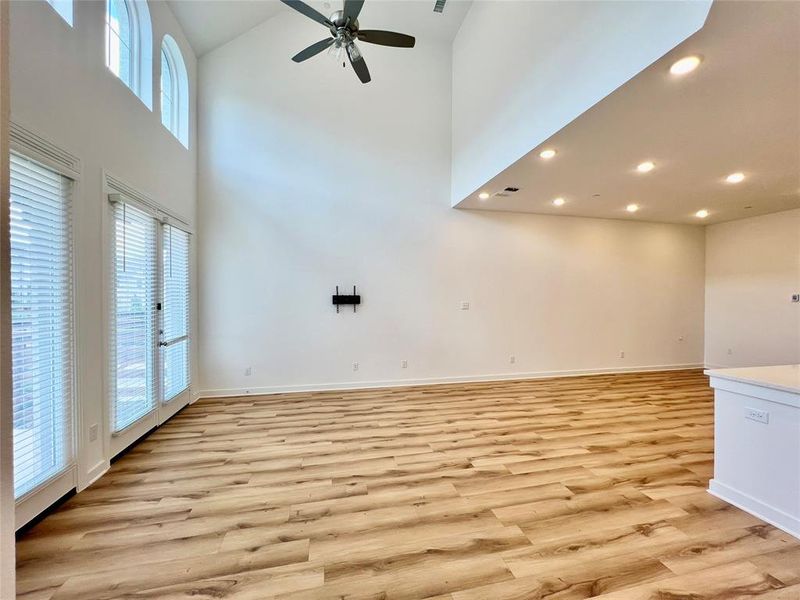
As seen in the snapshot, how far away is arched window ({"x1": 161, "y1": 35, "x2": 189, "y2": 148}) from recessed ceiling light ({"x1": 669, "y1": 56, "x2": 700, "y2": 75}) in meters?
4.79

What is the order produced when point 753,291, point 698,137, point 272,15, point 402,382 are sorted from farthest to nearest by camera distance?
point 753,291 < point 402,382 < point 272,15 < point 698,137

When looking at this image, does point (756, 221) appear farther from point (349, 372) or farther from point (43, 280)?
point (43, 280)

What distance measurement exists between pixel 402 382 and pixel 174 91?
4.98 metres

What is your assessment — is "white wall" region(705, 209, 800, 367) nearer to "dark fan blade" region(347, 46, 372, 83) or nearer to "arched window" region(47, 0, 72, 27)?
"dark fan blade" region(347, 46, 372, 83)

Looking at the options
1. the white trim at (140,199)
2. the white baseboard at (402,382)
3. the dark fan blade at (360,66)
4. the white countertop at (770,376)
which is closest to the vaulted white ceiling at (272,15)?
the dark fan blade at (360,66)

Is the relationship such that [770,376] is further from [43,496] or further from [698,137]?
[43,496]

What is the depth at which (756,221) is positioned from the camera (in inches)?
219

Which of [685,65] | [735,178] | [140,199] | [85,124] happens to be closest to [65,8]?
[85,124]

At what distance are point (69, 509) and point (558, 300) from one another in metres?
6.24

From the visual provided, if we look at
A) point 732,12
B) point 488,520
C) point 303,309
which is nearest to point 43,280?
point 303,309

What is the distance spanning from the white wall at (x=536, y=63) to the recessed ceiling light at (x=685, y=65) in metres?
0.16

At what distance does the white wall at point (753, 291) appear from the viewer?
16.9 ft

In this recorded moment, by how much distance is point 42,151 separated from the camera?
1979 millimetres

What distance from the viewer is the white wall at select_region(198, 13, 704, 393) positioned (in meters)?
4.52
